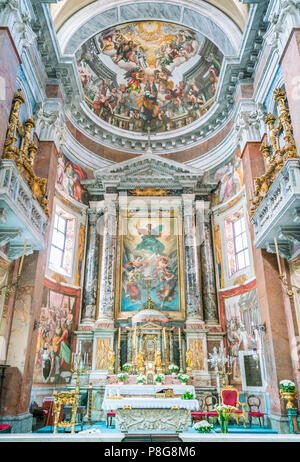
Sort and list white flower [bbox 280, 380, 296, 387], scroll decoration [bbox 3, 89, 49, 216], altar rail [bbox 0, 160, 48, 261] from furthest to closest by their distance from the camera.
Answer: scroll decoration [bbox 3, 89, 49, 216] < white flower [bbox 280, 380, 296, 387] < altar rail [bbox 0, 160, 48, 261]

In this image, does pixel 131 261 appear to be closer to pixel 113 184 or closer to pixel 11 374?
pixel 113 184

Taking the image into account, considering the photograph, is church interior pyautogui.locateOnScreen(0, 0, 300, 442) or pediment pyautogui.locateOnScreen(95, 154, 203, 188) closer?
church interior pyautogui.locateOnScreen(0, 0, 300, 442)

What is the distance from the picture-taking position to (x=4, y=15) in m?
8.59

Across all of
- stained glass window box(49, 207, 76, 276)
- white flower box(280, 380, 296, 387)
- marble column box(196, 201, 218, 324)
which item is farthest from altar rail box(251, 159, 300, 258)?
stained glass window box(49, 207, 76, 276)

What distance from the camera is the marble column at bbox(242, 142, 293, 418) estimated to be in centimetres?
895

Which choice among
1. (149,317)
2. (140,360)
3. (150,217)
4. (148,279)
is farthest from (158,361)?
(150,217)

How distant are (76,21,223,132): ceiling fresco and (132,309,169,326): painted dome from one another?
9787 mm

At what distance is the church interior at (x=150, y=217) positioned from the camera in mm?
8695

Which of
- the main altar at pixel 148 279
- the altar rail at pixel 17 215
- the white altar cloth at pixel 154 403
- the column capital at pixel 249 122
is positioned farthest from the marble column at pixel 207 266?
the altar rail at pixel 17 215

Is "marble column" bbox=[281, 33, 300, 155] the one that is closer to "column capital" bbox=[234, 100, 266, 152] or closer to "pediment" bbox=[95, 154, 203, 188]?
"column capital" bbox=[234, 100, 266, 152]

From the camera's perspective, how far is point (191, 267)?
594 inches

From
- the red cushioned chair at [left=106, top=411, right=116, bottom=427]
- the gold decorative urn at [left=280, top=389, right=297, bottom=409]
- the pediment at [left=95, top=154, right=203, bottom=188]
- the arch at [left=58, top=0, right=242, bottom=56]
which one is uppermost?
the arch at [left=58, top=0, right=242, bottom=56]

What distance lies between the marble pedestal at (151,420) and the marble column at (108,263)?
228 inches

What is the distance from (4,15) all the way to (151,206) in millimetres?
9672
